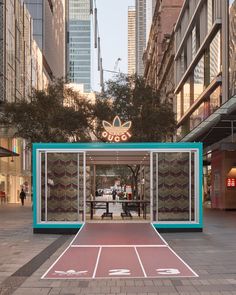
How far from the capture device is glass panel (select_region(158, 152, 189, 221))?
18141mm

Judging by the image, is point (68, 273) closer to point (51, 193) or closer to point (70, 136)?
point (51, 193)

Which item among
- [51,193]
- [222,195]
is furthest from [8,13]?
[51,193]

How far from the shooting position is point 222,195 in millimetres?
33062

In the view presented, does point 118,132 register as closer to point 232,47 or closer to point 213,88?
point 232,47

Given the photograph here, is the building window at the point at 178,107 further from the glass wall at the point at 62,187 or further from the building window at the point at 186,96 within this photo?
the glass wall at the point at 62,187

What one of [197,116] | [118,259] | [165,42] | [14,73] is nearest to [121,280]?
[118,259]

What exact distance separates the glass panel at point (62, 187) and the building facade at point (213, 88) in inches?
260

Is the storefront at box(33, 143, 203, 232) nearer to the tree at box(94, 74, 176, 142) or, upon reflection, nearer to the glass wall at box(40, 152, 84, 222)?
the glass wall at box(40, 152, 84, 222)

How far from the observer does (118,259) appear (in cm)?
1077

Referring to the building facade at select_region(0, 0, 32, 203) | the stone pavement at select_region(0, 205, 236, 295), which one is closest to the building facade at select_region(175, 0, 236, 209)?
the stone pavement at select_region(0, 205, 236, 295)

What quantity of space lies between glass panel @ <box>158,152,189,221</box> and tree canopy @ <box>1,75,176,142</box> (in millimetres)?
17490

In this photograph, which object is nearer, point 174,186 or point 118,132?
point 174,186

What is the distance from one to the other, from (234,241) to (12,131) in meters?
33.4

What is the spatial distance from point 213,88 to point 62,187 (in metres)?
22.1
